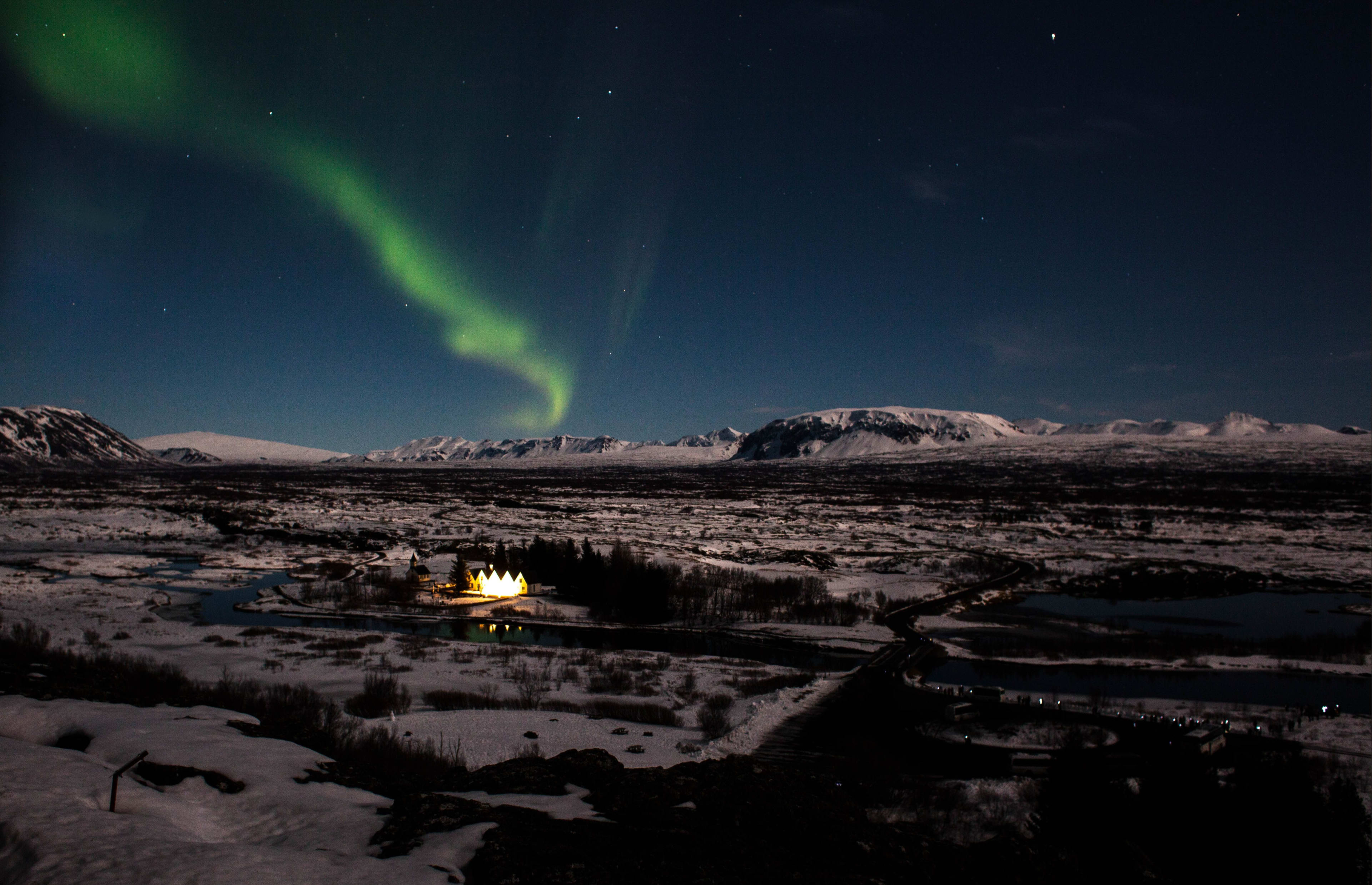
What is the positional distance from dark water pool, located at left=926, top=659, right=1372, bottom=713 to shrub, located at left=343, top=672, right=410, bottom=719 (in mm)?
16314

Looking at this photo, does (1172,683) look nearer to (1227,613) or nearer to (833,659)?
(833,659)

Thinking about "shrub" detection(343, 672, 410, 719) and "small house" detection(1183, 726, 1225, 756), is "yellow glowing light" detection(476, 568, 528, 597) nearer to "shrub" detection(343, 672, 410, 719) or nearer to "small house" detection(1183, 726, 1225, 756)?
"shrub" detection(343, 672, 410, 719)

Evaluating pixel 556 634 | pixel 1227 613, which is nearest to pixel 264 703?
pixel 556 634

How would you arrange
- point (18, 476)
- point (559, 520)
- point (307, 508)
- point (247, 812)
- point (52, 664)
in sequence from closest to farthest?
point (247, 812), point (52, 664), point (559, 520), point (307, 508), point (18, 476)

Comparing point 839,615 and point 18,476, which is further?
point 18,476

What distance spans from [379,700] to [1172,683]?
2464cm

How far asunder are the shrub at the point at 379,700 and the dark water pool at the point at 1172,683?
53.5 feet

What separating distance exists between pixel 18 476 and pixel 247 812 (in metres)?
205

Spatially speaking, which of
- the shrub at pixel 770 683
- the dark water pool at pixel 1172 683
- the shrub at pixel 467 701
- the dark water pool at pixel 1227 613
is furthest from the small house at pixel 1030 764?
the dark water pool at pixel 1227 613

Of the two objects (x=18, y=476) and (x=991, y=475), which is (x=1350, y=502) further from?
(x=18, y=476)

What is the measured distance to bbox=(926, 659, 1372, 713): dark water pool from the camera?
2264cm

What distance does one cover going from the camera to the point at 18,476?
6137 inches

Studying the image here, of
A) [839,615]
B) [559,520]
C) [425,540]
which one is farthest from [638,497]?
[839,615]

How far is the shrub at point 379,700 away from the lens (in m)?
16.2
